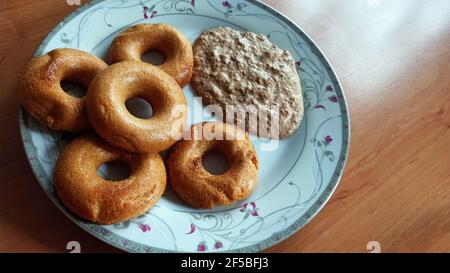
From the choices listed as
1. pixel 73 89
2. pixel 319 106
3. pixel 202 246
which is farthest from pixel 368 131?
pixel 73 89

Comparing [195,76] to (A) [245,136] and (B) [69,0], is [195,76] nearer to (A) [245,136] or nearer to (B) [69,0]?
(A) [245,136]

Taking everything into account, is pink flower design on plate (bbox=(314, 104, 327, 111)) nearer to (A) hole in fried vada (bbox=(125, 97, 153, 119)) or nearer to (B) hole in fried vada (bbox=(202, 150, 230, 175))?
(B) hole in fried vada (bbox=(202, 150, 230, 175))

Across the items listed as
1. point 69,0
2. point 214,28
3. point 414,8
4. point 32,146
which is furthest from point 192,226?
point 414,8

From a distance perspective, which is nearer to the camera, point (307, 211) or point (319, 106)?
point (307, 211)

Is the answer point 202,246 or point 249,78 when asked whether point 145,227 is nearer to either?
point 202,246

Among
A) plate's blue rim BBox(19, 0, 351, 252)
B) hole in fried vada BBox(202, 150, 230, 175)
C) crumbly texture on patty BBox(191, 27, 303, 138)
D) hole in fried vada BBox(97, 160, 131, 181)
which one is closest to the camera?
plate's blue rim BBox(19, 0, 351, 252)

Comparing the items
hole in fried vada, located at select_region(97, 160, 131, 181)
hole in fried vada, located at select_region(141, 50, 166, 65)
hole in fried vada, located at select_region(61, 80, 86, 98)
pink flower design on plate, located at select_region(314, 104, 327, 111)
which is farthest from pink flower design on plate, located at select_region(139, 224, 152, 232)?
pink flower design on plate, located at select_region(314, 104, 327, 111)
